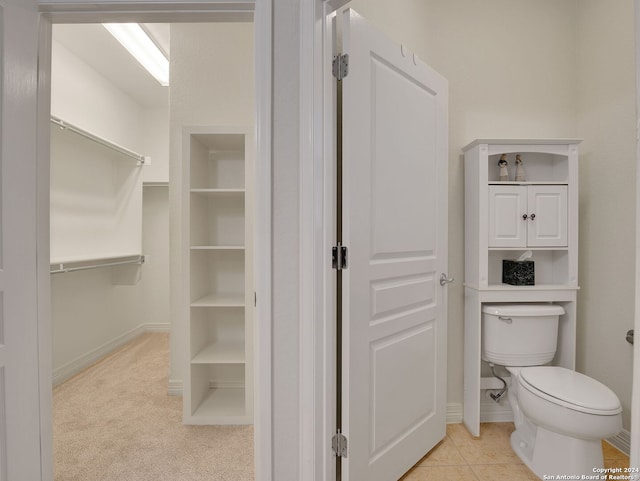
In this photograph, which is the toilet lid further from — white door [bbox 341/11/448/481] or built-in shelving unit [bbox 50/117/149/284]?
built-in shelving unit [bbox 50/117/149/284]

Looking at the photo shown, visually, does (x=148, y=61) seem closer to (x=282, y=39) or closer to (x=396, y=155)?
(x=282, y=39)

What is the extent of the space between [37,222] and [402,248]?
1527mm

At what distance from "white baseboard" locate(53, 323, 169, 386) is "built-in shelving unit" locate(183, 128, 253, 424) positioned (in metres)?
1.27

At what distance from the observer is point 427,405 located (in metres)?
1.84

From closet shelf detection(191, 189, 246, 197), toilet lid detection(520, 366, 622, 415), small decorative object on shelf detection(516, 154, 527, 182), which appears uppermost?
small decorative object on shelf detection(516, 154, 527, 182)

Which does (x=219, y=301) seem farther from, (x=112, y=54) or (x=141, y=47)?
(x=112, y=54)

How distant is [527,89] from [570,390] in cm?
179

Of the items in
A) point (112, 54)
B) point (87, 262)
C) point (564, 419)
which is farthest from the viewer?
point (112, 54)

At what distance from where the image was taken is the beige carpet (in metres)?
1.75

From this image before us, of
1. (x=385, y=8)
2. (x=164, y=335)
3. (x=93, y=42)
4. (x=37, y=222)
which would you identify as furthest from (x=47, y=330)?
(x=164, y=335)

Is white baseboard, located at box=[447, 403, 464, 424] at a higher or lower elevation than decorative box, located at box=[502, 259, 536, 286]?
lower

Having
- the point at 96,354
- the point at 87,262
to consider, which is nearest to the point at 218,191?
the point at 87,262

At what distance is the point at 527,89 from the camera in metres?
2.24

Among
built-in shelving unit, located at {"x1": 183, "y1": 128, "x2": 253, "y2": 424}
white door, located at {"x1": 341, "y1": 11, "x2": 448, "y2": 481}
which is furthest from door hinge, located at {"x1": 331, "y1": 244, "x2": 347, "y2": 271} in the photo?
built-in shelving unit, located at {"x1": 183, "y1": 128, "x2": 253, "y2": 424}
